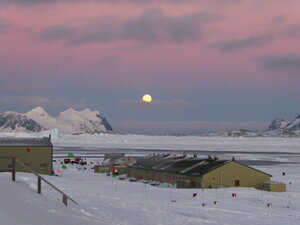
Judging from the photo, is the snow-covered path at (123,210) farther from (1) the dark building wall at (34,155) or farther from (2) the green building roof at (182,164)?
(1) the dark building wall at (34,155)

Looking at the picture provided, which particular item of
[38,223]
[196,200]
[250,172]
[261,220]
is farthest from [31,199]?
[250,172]

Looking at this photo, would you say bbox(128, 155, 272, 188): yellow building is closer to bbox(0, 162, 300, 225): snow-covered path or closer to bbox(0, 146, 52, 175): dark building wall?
bbox(0, 162, 300, 225): snow-covered path

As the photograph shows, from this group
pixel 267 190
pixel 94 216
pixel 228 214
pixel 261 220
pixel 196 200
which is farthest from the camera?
pixel 267 190

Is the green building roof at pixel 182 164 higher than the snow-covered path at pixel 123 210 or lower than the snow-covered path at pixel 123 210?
higher

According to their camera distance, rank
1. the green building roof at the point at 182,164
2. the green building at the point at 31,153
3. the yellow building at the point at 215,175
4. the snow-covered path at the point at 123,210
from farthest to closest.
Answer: the green building at the point at 31,153
the green building roof at the point at 182,164
the yellow building at the point at 215,175
the snow-covered path at the point at 123,210

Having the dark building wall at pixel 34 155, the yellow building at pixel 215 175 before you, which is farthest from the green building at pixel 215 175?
the dark building wall at pixel 34 155

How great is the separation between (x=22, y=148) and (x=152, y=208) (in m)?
35.4

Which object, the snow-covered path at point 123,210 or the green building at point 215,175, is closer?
the snow-covered path at point 123,210

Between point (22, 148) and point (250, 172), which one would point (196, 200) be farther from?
point (22, 148)

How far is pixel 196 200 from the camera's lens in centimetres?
3769

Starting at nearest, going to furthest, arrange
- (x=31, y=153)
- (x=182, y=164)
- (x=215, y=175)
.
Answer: (x=215, y=175), (x=31, y=153), (x=182, y=164)

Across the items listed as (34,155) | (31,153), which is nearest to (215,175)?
(34,155)

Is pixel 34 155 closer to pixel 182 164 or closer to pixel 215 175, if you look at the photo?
pixel 182 164

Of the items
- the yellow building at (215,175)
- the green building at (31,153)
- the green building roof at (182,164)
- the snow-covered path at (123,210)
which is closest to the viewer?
the snow-covered path at (123,210)
